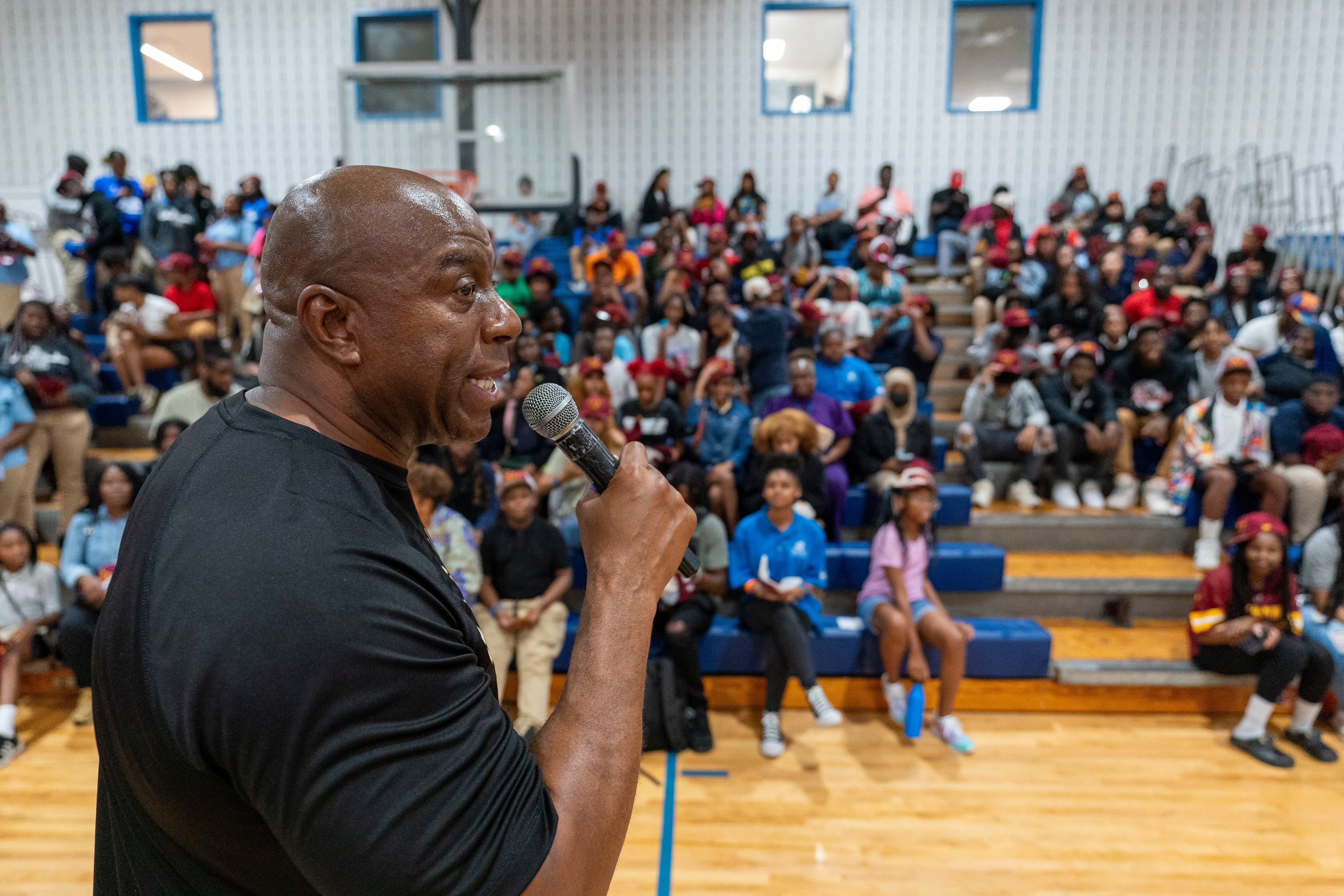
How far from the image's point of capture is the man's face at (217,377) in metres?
5.71

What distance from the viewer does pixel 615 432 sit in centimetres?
538

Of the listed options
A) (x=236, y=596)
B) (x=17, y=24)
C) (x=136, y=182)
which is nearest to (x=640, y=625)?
(x=236, y=596)

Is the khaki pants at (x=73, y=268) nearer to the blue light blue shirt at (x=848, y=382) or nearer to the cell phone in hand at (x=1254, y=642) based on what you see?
the blue light blue shirt at (x=848, y=382)

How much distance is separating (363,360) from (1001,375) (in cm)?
610

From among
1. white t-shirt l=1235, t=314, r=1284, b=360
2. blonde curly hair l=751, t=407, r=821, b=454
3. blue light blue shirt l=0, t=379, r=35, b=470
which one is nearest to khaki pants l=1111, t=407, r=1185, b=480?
white t-shirt l=1235, t=314, r=1284, b=360

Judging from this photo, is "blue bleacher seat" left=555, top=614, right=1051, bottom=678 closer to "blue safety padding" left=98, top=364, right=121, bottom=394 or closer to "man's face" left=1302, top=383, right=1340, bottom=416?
"man's face" left=1302, top=383, right=1340, bottom=416

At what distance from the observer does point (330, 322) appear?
2.53 feet

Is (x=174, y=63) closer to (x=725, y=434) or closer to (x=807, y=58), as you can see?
(x=807, y=58)

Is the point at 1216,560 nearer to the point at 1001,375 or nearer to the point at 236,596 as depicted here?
the point at 1001,375

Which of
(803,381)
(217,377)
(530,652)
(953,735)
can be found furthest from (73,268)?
(953,735)

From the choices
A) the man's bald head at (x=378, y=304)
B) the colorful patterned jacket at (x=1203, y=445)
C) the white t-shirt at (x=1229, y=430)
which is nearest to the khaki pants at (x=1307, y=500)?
the colorful patterned jacket at (x=1203, y=445)

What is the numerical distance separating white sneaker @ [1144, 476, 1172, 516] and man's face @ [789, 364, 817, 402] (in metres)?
2.30

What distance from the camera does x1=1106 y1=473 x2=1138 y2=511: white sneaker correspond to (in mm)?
5984

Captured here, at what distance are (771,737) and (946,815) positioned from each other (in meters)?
0.85
